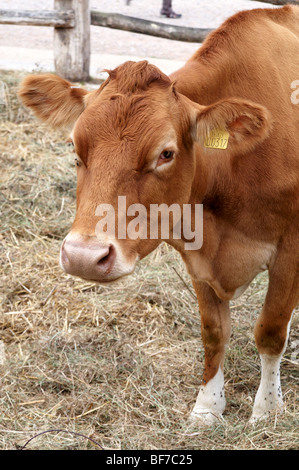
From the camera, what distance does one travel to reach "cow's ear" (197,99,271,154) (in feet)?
8.82

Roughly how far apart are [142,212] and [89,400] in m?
1.37

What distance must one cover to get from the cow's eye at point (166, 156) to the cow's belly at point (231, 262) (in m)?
0.72

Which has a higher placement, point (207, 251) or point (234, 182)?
point (234, 182)

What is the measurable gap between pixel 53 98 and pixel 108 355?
5.54 ft

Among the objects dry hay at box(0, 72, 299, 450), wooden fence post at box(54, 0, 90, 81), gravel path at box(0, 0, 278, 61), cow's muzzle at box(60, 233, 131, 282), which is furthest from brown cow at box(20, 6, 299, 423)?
gravel path at box(0, 0, 278, 61)

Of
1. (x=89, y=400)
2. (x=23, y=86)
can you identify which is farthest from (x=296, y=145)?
(x=89, y=400)

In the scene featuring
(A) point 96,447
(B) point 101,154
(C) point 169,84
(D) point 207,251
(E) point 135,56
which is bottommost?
(E) point 135,56

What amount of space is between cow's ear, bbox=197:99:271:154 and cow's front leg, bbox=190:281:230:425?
1101 mm

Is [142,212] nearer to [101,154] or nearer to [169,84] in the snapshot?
[101,154]

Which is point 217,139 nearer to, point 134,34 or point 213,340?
point 213,340

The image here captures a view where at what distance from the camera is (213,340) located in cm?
371

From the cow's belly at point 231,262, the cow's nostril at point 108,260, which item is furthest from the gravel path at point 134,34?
the cow's nostril at point 108,260

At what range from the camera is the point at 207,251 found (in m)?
3.29
